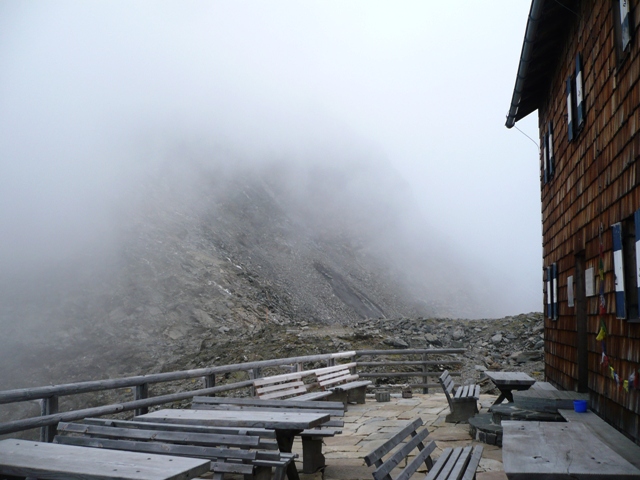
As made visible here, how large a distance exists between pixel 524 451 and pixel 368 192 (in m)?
63.3

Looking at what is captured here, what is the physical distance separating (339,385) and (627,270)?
678 cm

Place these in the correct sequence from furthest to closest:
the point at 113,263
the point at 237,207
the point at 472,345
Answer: the point at 237,207 < the point at 113,263 < the point at 472,345

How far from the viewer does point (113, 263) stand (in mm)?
32750

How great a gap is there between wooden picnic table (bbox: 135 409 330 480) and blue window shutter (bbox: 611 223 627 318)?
3.04 m

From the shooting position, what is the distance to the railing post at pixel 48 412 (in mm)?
5434

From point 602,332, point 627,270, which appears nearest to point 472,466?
point 627,270

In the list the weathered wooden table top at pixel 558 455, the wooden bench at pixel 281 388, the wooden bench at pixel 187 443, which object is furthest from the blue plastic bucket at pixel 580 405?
the wooden bench at pixel 281 388

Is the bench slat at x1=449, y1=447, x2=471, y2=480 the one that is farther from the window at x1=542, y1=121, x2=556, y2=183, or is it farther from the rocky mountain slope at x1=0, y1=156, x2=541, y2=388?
the rocky mountain slope at x1=0, y1=156, x2=541, y2=388

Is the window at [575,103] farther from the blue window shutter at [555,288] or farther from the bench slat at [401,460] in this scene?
the bench slat at [401,460]

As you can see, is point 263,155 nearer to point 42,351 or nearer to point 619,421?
point 42,351

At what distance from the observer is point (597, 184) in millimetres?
7168

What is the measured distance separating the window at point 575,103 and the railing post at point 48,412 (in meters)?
6.96

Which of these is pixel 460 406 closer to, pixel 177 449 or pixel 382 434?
pixel 382 434

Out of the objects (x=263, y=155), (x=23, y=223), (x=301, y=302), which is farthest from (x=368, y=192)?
(x=23, y=223)
